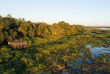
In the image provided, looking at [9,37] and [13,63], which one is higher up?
[9,37]

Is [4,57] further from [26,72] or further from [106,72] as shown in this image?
[106,72]

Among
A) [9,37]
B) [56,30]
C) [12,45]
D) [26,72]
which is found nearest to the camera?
[26,72]

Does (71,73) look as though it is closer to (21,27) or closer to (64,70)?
(64,70)

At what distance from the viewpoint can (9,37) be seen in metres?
24.4

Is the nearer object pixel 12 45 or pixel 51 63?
pixel 51 63

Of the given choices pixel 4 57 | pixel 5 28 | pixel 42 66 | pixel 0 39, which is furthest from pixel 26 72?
pixel 5 28

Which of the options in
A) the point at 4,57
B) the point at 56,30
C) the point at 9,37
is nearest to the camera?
the point at 4,57

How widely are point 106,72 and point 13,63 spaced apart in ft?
53.9

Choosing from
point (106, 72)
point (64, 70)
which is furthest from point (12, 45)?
point (106, 72)

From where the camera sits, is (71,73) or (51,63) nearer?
(71,73)

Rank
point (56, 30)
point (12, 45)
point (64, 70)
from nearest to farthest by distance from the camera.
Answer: point (64, 70) < point (12, 45) < point (56, 30)

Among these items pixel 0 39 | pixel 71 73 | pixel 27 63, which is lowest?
pixel 71 73

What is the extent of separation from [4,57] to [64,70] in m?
12.0

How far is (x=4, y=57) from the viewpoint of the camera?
49.9 feet
